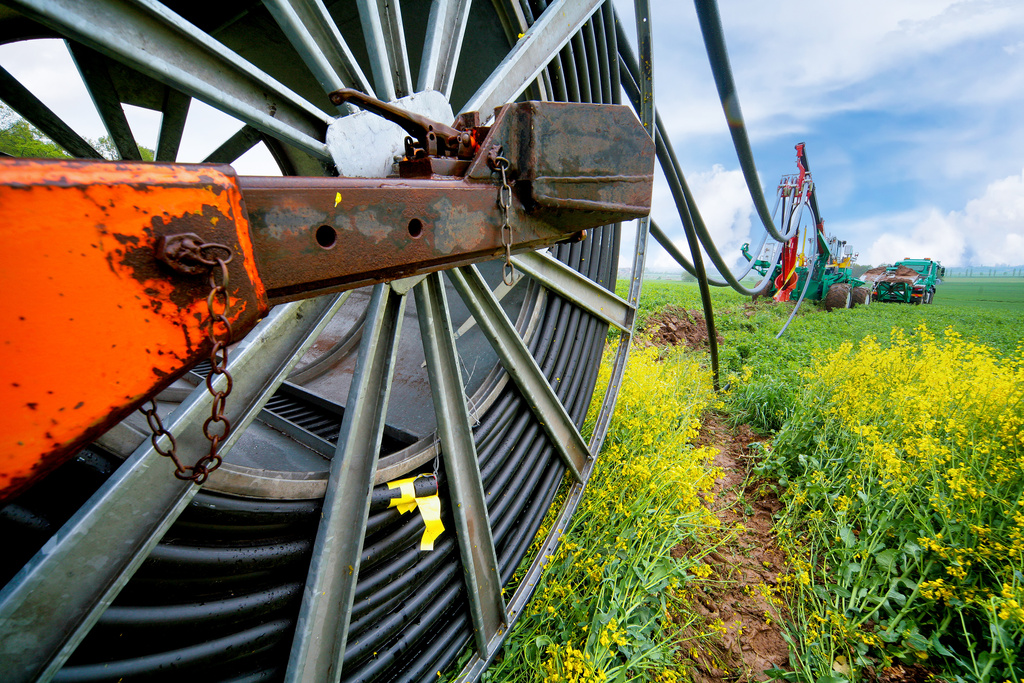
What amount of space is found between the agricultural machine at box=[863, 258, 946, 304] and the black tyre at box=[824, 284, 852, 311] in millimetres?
5626

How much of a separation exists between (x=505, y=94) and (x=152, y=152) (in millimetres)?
3040

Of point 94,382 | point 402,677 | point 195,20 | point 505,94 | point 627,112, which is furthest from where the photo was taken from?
point 195,20

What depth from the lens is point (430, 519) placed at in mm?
1918

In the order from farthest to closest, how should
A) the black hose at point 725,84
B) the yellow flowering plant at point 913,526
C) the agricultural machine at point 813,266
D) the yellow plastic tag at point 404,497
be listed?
the agricultural machine at point 813,266, the black hose at point 725,84, the yellow flowering plant at point 913,526, the yellow plastic tag at point 404,497

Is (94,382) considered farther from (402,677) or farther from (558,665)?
(558,665)

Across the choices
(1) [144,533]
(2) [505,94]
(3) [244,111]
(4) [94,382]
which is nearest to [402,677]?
(1) [144,533]

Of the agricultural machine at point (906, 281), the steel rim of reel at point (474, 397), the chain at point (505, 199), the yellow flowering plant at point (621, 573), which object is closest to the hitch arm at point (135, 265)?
the chain at point (505, 199)

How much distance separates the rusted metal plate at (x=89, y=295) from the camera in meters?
0.43

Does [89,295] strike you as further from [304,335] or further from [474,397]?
[474,397]

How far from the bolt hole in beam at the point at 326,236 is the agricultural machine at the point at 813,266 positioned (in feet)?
50.2

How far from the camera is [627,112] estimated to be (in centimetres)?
112

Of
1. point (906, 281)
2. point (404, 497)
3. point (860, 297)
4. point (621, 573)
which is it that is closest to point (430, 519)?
point (404, 497)

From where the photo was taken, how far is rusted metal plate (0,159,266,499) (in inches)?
16.9

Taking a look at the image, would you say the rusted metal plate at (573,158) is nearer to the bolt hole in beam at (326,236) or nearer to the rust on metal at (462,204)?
the rust on metal at (462,204)
